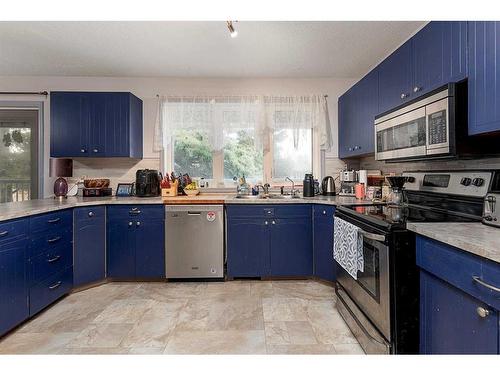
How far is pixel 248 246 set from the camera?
123 inches

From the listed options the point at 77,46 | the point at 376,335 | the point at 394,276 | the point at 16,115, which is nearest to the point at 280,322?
the point at 376,335

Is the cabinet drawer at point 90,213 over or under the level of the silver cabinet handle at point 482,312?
over

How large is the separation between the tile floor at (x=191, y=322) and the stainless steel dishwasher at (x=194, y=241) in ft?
0.56

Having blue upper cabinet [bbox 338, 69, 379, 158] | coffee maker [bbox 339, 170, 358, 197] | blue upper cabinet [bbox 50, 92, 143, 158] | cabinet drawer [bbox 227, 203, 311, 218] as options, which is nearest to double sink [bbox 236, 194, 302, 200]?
cabinet drawer [bbox 227, 203, 311, 218]

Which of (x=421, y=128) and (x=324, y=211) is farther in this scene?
(x=324, y=211)

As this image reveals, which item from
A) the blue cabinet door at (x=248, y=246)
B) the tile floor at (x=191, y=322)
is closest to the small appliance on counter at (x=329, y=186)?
the blue cabinet door at (x=248, y=246)

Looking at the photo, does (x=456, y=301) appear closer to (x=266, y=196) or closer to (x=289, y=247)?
(x=289, y=247)

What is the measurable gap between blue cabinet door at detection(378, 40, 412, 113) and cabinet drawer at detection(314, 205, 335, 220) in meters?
1.02

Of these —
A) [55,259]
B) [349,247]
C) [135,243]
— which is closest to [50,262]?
[55,259]

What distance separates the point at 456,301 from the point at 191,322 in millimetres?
1783

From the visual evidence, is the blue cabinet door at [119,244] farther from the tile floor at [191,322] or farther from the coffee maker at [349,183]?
the coffee maker at [349,183]

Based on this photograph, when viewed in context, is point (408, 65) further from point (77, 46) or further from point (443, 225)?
point (77, 46)

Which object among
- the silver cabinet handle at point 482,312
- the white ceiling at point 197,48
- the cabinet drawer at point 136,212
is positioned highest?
the white ceiling at point 197,48

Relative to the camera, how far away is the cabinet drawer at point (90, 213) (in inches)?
113
